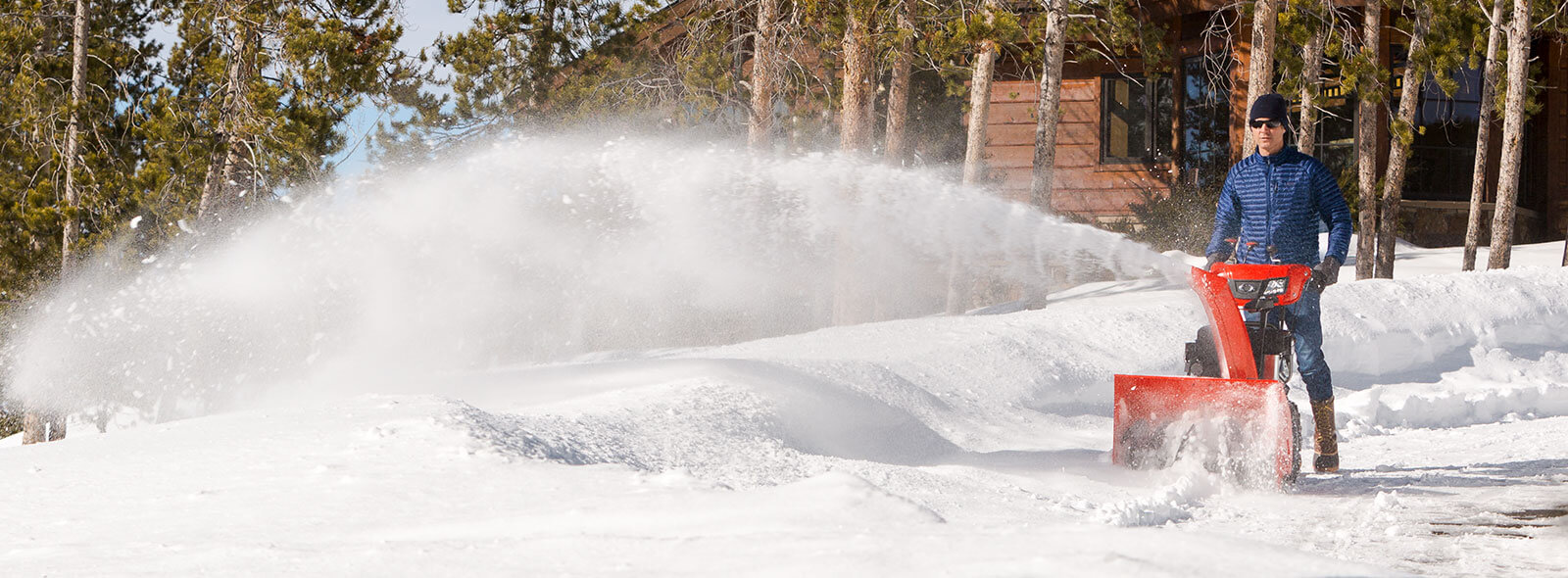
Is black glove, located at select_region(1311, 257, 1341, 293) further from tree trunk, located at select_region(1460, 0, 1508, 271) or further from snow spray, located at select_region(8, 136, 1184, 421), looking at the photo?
tree trunk, located at select_region(1460, 0, 1508, 271)

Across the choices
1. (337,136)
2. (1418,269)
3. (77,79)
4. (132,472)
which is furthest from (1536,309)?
(77,79)

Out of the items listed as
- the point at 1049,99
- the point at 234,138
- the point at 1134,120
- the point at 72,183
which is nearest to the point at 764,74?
the point at 1049,99

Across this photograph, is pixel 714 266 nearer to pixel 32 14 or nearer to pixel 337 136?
pixel 337 136

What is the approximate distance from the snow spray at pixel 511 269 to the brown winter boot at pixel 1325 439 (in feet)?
2.87

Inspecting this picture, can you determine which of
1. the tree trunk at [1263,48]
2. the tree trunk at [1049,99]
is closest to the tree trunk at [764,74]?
the tree trunk at [1049,99]

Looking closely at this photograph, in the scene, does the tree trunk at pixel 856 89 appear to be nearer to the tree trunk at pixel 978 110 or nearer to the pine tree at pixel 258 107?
the tree trunk at pixel 978 110

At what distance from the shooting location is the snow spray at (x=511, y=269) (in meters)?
9.30

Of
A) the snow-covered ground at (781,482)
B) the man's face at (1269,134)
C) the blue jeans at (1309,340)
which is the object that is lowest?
the snow-covered ground at (781,482)

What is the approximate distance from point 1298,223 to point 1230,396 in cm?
97

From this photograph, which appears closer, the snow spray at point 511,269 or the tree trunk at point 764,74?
the snow spray at point 511,269

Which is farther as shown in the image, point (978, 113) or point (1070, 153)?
point (1070, 153)

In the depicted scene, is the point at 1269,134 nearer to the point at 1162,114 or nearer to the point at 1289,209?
the point at 1289,209

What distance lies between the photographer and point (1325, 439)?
5656 millimetres

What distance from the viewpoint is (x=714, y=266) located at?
48.1 feet
